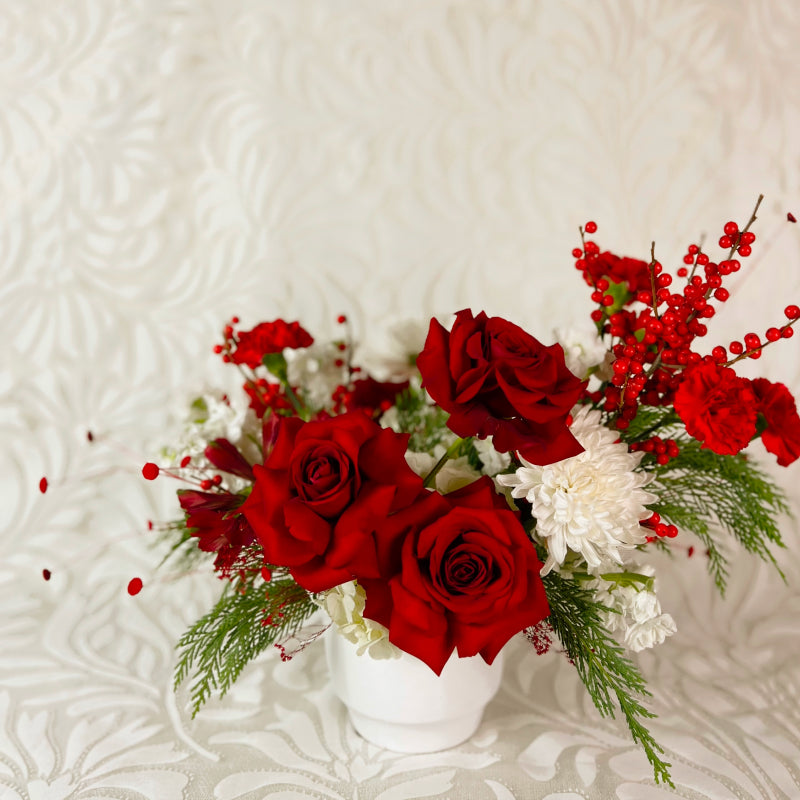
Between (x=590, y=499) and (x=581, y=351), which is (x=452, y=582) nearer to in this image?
(x=590, y=499)

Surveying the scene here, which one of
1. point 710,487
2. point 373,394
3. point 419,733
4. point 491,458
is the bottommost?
point 419,733

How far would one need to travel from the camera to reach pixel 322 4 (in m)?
1.24

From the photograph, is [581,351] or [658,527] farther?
[581,351]

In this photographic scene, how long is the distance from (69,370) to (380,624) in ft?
2.60

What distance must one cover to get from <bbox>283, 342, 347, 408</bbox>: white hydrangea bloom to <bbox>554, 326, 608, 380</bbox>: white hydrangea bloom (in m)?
0.26

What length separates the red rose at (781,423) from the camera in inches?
27.3

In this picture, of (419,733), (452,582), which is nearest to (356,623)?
(452,582)

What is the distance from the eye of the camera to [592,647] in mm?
743

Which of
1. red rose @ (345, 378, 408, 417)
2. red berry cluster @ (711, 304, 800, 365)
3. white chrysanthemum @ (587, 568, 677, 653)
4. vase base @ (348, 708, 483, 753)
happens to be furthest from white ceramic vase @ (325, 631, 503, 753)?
red berry cluster @ (711, 304, 800, 365)

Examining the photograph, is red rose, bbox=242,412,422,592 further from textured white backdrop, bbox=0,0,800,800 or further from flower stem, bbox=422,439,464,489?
textured white backdrop, bbox=0,0,800,800

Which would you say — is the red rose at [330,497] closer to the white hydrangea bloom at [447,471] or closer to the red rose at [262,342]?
the white hydrangea bloom at [447,471]

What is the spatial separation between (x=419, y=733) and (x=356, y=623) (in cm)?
22

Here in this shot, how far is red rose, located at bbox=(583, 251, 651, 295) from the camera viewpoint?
0.79m

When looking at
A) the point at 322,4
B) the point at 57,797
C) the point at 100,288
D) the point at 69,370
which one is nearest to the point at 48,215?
the point at 100,288
